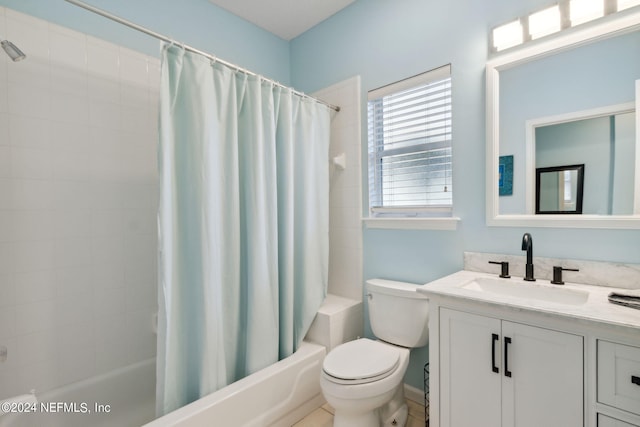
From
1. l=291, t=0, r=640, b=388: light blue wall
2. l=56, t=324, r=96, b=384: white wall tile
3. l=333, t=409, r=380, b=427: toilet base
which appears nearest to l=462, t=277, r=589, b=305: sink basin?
l=291, t=0, r=640, b=388: light blue wall

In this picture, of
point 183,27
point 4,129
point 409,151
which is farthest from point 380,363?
point 183,27

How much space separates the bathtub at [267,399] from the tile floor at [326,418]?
0.03m

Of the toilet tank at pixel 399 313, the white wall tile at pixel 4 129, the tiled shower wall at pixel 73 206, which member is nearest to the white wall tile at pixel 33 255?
the tiled shower wall at pixel 73 206

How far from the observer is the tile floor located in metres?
1.72

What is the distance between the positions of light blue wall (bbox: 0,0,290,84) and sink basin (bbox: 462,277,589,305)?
7.26 feet

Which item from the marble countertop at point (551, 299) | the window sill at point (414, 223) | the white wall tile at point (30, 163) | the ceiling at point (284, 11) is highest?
the ceiling at point (284, 11)

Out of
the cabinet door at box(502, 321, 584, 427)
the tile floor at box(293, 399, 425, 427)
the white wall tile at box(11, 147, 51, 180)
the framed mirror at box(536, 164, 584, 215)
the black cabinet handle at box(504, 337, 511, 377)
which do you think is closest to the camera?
the cabinet door at box(502, 321, 584, 427)

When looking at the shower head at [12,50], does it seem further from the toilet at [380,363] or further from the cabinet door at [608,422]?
the cabinet door at [608,422]

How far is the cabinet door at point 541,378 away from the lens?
1048mm

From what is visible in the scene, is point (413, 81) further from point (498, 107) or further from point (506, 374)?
point (506, 374)

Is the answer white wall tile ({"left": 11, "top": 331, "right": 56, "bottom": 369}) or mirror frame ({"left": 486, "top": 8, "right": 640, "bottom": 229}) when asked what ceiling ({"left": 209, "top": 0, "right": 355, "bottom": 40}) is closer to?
mirror frame ({"left": 486, "top": 8, "right": 640, "bottom": 229})

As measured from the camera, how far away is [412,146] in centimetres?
200

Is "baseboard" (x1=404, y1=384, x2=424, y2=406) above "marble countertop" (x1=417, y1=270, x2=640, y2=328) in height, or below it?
below

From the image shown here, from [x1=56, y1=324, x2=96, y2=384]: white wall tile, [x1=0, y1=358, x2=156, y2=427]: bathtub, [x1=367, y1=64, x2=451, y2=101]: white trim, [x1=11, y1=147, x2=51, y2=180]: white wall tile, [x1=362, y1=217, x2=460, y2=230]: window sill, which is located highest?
[x1=367, y1=64, x2=451, y2=101]: white trim
